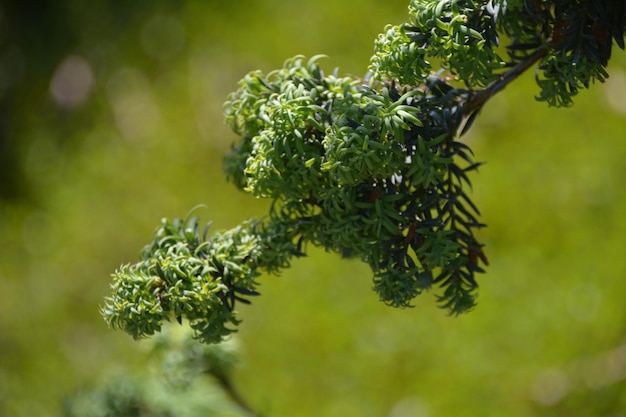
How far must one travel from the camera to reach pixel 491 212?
2225 millimetres

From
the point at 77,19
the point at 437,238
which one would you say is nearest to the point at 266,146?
the point at 437,238

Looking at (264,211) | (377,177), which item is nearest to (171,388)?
(377,177)

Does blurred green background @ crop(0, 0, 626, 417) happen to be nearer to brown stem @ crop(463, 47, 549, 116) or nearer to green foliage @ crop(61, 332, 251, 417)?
green foliage @ crop(61, 332, 251, 417)

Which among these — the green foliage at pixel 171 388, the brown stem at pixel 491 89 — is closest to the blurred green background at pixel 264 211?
the green foliage at pixel 171 388

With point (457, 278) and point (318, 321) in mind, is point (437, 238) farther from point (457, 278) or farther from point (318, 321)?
point (318, 321)

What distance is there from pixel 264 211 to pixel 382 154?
5.93 feet

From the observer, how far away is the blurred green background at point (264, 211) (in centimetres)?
197

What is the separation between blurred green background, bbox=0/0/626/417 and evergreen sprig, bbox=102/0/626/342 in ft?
2.42

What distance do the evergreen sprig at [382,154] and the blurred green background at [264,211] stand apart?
738 millimetres

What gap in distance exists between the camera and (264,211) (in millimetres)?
2449

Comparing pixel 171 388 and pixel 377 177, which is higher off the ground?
pixel 171 388

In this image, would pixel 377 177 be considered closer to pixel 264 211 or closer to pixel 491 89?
pixel 491 89

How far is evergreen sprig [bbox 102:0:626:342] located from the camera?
2.18 feet

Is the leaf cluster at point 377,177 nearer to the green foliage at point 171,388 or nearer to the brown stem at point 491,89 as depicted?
the brown stem at point 491,89
